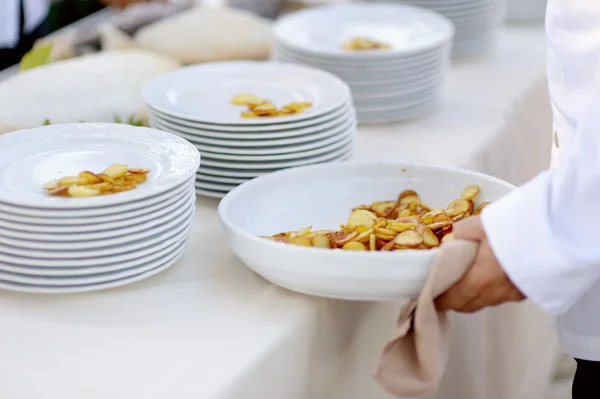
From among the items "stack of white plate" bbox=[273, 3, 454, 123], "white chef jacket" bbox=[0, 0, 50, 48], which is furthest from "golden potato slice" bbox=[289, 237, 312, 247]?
"white chef jacket" bbox=[0, 0, 50, 48]

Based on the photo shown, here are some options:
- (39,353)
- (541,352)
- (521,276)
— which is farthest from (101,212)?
(541,352)

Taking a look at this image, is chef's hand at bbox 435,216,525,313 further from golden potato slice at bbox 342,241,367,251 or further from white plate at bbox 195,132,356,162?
white plate at bbox 195,132,356,162

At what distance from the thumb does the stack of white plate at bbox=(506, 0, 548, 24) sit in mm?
1420

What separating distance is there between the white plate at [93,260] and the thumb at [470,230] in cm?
32

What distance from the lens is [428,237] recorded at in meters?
0.91

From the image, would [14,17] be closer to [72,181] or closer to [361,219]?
[72,181]

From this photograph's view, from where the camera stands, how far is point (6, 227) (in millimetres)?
897

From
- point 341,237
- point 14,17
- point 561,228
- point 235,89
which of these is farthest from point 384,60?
point 14,17

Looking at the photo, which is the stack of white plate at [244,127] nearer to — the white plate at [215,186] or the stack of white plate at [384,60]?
the white plate at [215,186]

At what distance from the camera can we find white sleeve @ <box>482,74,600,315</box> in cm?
81

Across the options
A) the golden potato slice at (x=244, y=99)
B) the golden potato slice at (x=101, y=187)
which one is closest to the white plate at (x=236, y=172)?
the golden potato slice at (x=244, y=99)

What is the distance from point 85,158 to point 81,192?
13cm

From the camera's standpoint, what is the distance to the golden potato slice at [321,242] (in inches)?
36.3

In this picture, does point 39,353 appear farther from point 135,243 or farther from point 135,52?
point 135,52
